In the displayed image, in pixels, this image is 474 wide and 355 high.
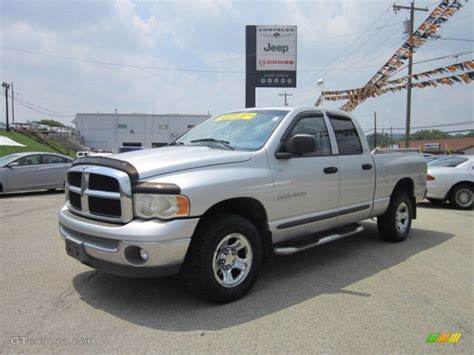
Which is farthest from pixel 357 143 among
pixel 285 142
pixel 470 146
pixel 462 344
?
pixel 470 146

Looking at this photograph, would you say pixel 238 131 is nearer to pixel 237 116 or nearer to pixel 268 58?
pixel 237 116

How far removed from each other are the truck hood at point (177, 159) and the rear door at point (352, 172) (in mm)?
1686

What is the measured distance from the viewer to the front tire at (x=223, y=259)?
3.70 metres

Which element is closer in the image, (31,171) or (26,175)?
(26,175)

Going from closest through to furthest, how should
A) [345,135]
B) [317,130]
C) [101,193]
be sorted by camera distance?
[101,193], [317,130], [345,135]

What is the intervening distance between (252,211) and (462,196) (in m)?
8.92

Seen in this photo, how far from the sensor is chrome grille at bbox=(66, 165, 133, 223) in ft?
11.7

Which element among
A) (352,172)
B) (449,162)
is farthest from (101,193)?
(449,162)

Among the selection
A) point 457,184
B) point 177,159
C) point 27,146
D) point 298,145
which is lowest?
point 457,184

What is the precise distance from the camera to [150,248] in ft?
11.2

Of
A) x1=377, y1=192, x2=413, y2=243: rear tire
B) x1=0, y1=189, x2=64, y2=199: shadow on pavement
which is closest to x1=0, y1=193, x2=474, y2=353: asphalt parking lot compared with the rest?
x1=377, y1=192, x2=413, y2=243: rear tire

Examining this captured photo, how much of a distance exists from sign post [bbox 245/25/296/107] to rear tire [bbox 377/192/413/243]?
15.4 metres

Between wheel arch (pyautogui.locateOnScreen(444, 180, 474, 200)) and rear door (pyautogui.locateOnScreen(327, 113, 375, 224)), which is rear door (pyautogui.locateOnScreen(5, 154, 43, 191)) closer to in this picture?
rear door (pyautogui.locateOnScreen(327, 113, 375, 224))

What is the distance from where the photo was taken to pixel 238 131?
4871 millimetres
